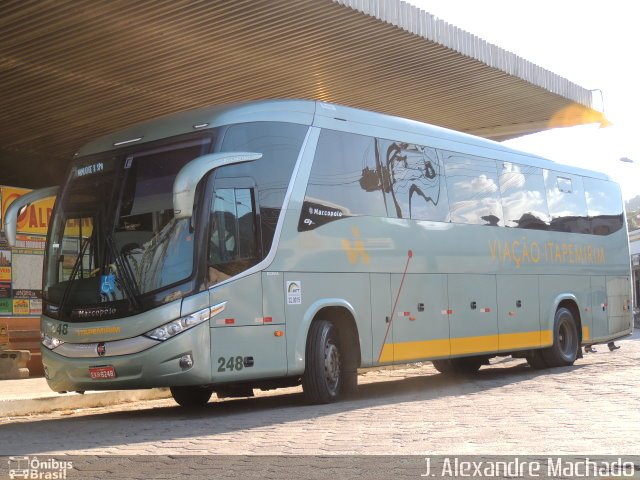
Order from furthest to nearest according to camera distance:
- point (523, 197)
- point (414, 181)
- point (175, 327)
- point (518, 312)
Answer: point (523, 197) < point (518, 312) < point (414, 181) < point (175, 327)

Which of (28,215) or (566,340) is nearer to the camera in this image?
(566,340)

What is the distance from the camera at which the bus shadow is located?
8.88m

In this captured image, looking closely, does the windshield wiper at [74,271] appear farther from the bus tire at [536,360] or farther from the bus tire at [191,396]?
the bus tire at [536,360]

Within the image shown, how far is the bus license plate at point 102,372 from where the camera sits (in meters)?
11.1

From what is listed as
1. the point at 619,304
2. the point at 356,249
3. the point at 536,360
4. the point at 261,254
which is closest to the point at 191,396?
the point at 261,254

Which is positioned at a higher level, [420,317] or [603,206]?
[603,206]

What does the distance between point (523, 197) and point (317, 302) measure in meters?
6.74

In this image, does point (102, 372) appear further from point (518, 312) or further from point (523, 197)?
point (523, 197)

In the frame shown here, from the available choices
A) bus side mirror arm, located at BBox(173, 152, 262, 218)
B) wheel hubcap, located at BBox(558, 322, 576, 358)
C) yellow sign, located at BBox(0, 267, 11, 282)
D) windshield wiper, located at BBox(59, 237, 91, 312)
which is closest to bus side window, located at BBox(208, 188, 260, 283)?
bus side mirror arm, located at BBox(173, 152, 262, 218)

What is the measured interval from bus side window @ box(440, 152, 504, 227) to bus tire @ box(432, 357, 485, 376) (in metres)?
2.99

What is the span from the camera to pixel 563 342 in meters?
18.9

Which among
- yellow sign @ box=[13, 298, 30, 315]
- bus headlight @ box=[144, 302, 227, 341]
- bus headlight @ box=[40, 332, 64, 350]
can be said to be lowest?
bus headlight @ box=[40, 332, 64, 350]

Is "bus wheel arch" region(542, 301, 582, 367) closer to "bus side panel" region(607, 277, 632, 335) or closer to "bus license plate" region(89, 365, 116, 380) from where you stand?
"bus side panel" region(607, 277, 632, 335)

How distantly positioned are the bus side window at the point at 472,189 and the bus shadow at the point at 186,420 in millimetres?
2618
